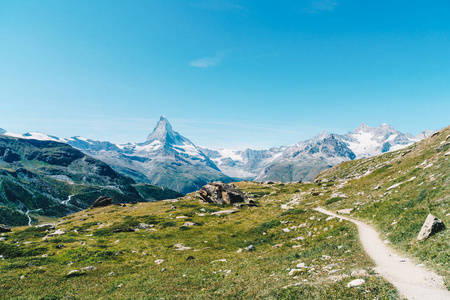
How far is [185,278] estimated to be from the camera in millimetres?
20797

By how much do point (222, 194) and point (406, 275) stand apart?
203 feet

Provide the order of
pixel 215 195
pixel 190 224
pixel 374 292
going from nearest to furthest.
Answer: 1. pixel 374 292
2. pixel 190 224
3. pixel 215 195

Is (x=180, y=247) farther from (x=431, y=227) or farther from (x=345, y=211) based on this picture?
(x=431, y=227)

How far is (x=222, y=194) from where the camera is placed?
73.2m

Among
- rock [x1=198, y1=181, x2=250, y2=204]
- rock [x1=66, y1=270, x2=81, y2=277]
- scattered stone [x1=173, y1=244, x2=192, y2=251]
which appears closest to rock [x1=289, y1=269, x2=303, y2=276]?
scattered stone [x1=173, y1=244, x2=192, y2=251]

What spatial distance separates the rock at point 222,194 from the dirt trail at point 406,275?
51.4 meters

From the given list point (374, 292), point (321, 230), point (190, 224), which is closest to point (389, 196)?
point (321, 230)

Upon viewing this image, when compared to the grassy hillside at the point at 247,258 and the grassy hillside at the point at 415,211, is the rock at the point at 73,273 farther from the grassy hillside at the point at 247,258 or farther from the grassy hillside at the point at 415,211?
the grassy hillside at the point at 415,211

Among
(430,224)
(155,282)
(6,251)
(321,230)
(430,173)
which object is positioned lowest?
(6,251)

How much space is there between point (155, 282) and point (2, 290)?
14.4 m

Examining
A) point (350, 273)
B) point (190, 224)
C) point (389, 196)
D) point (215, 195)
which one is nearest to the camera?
point (350, 273)

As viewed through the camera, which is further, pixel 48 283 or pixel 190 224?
pixel 190 224

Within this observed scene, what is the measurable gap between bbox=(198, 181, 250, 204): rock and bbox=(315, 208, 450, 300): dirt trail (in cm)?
5141

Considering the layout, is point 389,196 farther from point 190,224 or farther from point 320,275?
point 190,224
